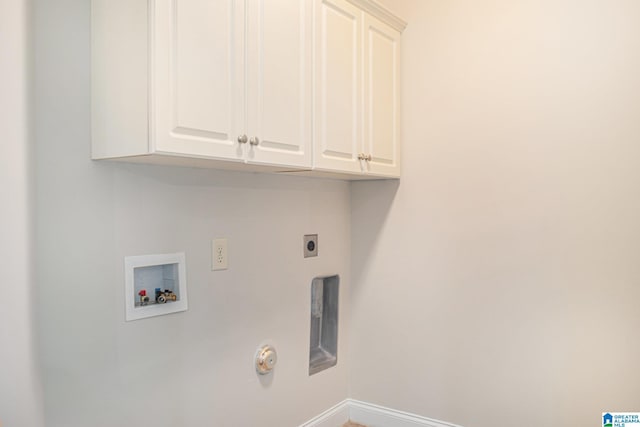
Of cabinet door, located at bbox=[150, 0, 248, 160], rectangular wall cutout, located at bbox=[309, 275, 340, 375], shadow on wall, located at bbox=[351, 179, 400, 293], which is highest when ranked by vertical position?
cabinet door, located at bbox=[150, 0, 248, 160]

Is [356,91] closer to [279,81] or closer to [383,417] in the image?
[279,81]

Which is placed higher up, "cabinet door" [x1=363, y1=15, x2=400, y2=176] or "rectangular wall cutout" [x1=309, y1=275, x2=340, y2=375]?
"cabinet door" [x1=363, y1=15, x2=400, y2=176]

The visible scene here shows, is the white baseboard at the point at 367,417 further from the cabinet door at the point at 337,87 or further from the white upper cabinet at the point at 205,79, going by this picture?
the white upper cabinet at the point at 205,79

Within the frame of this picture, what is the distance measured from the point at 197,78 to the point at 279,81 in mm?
386

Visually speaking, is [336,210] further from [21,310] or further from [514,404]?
[21,310]

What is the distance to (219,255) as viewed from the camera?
200cm

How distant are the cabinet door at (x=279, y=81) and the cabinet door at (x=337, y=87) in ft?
0.24

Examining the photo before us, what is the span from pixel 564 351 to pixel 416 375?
2.52 ft

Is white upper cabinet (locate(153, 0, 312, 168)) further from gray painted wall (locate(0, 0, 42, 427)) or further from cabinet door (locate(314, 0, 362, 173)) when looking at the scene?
gray painted wall (locate(0, 0, 42, 427))

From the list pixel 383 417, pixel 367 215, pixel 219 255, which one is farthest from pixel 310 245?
pixel 383 417

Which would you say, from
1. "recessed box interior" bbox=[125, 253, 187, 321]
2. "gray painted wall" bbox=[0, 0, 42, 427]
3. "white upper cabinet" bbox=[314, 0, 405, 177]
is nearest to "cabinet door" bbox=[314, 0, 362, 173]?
"white upper cabinet" bbox=[314, 0, 405, 177]

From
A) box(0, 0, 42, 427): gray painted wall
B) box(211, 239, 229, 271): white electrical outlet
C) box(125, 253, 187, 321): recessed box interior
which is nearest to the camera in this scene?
box(0, 0, 42, 427): gray painted wall

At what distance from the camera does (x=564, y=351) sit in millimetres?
2182

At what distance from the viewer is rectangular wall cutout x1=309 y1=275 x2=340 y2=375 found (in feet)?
8.61
